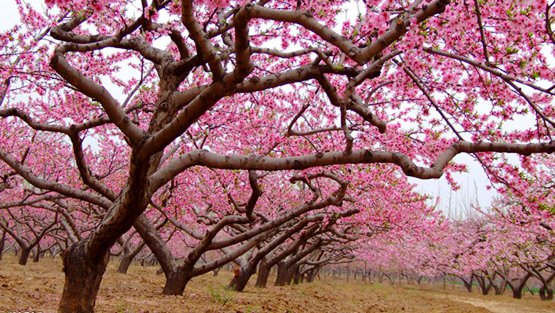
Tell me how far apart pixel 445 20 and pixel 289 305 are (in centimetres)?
858

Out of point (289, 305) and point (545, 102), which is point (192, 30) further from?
point (289, 305)

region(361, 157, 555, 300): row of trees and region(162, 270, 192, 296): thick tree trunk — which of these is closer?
region(162, 270, 192, 296): thick tree trunk

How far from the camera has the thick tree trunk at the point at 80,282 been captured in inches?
220

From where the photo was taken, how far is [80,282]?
18.5 feet

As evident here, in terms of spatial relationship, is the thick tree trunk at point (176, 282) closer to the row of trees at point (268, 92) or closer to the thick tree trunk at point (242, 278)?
the row of trees at point (268, 92)

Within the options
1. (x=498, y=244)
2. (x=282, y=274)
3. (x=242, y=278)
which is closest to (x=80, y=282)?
(x=242, y=278)

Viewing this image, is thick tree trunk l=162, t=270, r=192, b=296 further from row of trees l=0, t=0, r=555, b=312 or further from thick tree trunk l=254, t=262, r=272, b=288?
thick tree trunk l=254, t=262, r=272, b=288

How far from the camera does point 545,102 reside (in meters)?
6.38

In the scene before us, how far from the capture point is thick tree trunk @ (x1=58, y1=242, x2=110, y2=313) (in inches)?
220

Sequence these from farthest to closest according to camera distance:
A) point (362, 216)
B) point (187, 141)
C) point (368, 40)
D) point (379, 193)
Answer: point (362, 216) → point (379, 193) → point (187, 141) → point (368, 40)

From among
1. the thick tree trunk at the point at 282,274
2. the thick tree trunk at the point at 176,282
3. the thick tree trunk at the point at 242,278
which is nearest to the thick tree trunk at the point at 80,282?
the thick tree trunk at the point at 176,282

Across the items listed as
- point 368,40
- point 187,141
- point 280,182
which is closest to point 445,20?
point 368,40

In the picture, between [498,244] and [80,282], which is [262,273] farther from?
[498,244]

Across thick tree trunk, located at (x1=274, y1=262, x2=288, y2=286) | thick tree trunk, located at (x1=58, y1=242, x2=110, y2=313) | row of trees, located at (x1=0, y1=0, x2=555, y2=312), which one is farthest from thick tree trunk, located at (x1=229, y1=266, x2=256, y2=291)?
thick tree trunk, located at (x1=58, y1=242, x2=110, y2=313)
